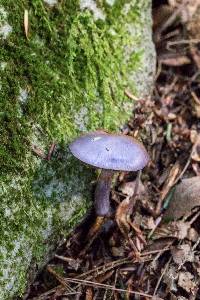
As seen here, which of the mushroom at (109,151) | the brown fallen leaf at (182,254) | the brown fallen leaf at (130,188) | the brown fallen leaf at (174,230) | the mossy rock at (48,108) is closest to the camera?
the mushroom at (109,151)

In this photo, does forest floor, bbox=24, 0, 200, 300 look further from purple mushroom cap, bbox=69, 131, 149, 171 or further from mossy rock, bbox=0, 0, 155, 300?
purple mushroom cap, bbox=69, 131, 149, 171

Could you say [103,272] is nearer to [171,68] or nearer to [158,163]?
[158,163]

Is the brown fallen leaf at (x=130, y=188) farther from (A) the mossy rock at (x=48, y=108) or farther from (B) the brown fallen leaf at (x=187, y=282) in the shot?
(B) the brown fallen leaf at (x=187, y=282)

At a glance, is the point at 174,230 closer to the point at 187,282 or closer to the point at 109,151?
the point at 187,282

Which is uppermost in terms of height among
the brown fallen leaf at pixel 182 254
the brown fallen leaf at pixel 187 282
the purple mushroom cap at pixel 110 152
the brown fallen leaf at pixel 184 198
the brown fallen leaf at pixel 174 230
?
the purple mushroom cap at pixel 110 152

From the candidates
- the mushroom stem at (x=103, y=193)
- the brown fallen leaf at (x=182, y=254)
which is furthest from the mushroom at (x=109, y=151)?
the brown fallen leaf at (x=182, y=254)

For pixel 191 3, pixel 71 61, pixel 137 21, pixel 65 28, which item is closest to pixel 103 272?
pixel 71 61

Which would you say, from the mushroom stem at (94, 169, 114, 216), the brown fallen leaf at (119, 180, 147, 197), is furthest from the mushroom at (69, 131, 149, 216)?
the brown fallen leaf at (119, 180, 147, 197)
